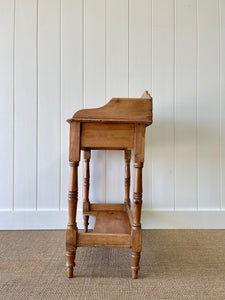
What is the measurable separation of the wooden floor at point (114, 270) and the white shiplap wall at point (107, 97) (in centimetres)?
21

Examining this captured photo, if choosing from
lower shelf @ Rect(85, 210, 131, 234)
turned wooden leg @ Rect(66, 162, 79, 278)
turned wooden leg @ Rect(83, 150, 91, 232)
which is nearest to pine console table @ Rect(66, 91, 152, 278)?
turned wooden leg @ Rect(66, 162, 79, 278)

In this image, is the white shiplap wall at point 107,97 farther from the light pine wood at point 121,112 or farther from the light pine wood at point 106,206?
the light pine wood at point 121,112

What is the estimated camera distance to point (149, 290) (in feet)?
2.13

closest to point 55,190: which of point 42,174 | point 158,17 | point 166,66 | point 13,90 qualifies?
point 42,174

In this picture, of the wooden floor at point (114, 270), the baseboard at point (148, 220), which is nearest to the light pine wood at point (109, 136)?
the wooden floor at point (114, 270)

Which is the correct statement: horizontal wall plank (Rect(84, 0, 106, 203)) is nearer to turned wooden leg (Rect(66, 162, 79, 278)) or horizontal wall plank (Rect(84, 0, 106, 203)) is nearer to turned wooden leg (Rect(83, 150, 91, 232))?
turned wooden leg (Rect(83, 150, 91, 232))

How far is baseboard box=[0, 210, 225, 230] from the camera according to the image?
1166mm

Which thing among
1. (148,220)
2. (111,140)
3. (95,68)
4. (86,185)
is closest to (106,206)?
(86,185)

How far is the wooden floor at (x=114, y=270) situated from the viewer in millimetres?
637

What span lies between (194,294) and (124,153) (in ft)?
2.28

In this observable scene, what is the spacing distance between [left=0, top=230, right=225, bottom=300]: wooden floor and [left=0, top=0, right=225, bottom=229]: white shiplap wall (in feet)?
0.69

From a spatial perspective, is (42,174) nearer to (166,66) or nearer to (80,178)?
(80,178)

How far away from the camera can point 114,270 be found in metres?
0.76

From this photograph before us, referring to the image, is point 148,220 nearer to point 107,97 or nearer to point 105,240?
point 105,240
